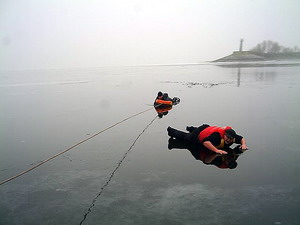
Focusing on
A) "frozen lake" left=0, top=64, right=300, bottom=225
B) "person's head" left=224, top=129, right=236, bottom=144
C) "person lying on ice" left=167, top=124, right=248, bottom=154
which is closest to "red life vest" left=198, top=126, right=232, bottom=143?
"person lying on ice" left=167, top=124, right=248, bottom=154

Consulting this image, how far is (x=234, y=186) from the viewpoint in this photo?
4191mm

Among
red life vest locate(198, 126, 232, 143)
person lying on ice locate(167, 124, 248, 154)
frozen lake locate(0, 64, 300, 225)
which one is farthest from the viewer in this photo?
red life vest locate(198, 126, 232, 143)

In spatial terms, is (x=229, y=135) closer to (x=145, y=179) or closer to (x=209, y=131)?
(x=209, y=131)

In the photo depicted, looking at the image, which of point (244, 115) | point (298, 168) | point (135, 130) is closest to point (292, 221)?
point (298, 168)

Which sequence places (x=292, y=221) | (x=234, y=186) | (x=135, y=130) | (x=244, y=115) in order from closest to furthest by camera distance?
(x=292, y=221), (x=234, y=186), (x=135, y=130), (x=244, y=115)

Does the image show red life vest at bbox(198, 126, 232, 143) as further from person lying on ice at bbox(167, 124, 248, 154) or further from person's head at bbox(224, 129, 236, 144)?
person's head at bbox(224, 129, 236, 144)

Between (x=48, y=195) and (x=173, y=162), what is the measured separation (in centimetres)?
255

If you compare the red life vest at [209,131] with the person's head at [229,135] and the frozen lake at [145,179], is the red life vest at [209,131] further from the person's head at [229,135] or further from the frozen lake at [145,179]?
the frozen lake at [145,179]

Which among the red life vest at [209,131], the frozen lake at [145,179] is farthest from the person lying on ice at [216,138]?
the frozen lake at [145,179]

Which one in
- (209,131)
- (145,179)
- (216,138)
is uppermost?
(209,131)

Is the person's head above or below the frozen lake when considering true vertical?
above

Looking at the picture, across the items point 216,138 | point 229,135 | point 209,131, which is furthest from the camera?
point 209,131

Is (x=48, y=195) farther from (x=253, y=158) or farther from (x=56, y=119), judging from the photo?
(x=56, y=119)

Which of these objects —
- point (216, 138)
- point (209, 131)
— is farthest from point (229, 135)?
point (209, 131)
